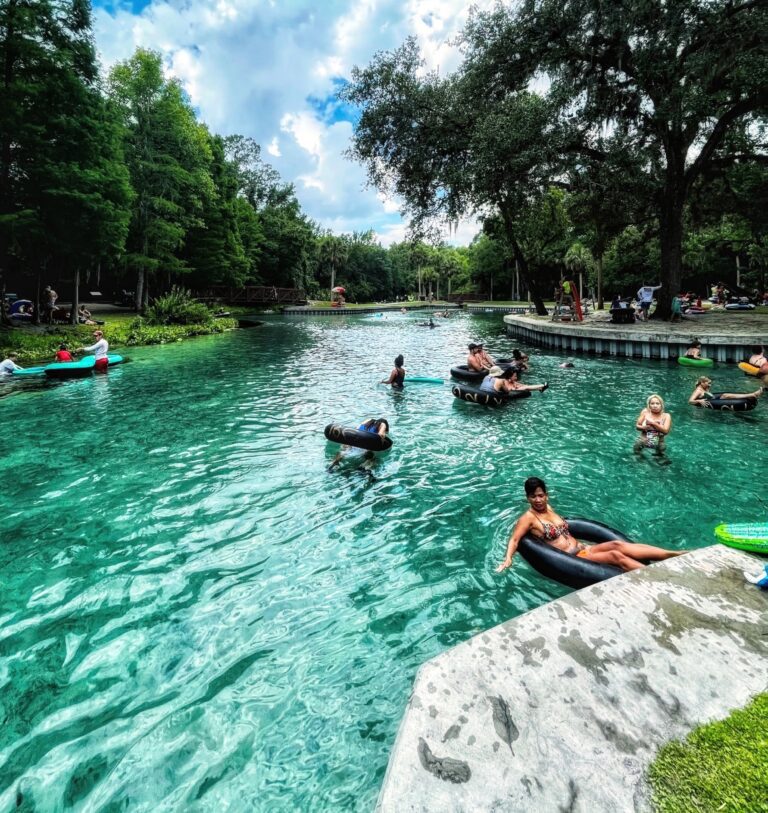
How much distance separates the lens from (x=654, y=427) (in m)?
8.81

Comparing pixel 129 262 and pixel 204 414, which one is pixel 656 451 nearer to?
pixel 204 414

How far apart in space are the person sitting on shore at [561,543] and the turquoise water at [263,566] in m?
0.51

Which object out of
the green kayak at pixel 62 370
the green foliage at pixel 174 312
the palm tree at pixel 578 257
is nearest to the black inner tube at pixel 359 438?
the green kayak at pixel 62 370

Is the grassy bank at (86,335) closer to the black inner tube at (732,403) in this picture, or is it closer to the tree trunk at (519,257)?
the tree trunk at (519,257)

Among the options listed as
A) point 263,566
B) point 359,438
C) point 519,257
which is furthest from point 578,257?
point 263,566

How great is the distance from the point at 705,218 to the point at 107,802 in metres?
38.5

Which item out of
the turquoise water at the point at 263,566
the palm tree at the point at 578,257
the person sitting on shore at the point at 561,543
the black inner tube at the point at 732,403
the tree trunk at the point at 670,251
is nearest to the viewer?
the turquoise water at the point at 263,566

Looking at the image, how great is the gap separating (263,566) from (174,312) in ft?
103

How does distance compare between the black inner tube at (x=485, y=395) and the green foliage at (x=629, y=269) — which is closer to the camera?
the black inner tube at (x=485, y=395)

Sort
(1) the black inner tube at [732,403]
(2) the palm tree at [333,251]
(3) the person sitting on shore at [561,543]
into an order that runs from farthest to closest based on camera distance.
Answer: (2) the palm tree at [333,251] < (1) the black inner tube at [732,403] < (3) the person sitting on shore at [561,543]

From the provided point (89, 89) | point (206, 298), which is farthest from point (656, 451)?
point (206, 298)

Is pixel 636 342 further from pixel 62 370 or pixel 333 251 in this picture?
pixel 333 251

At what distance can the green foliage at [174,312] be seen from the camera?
1230 inches

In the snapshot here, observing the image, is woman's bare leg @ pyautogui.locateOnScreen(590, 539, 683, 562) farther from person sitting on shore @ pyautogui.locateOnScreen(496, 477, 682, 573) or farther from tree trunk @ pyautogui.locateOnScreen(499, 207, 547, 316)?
tree trunk @ pyautogui.locateOnScreen(499, 207, 547, 316)
